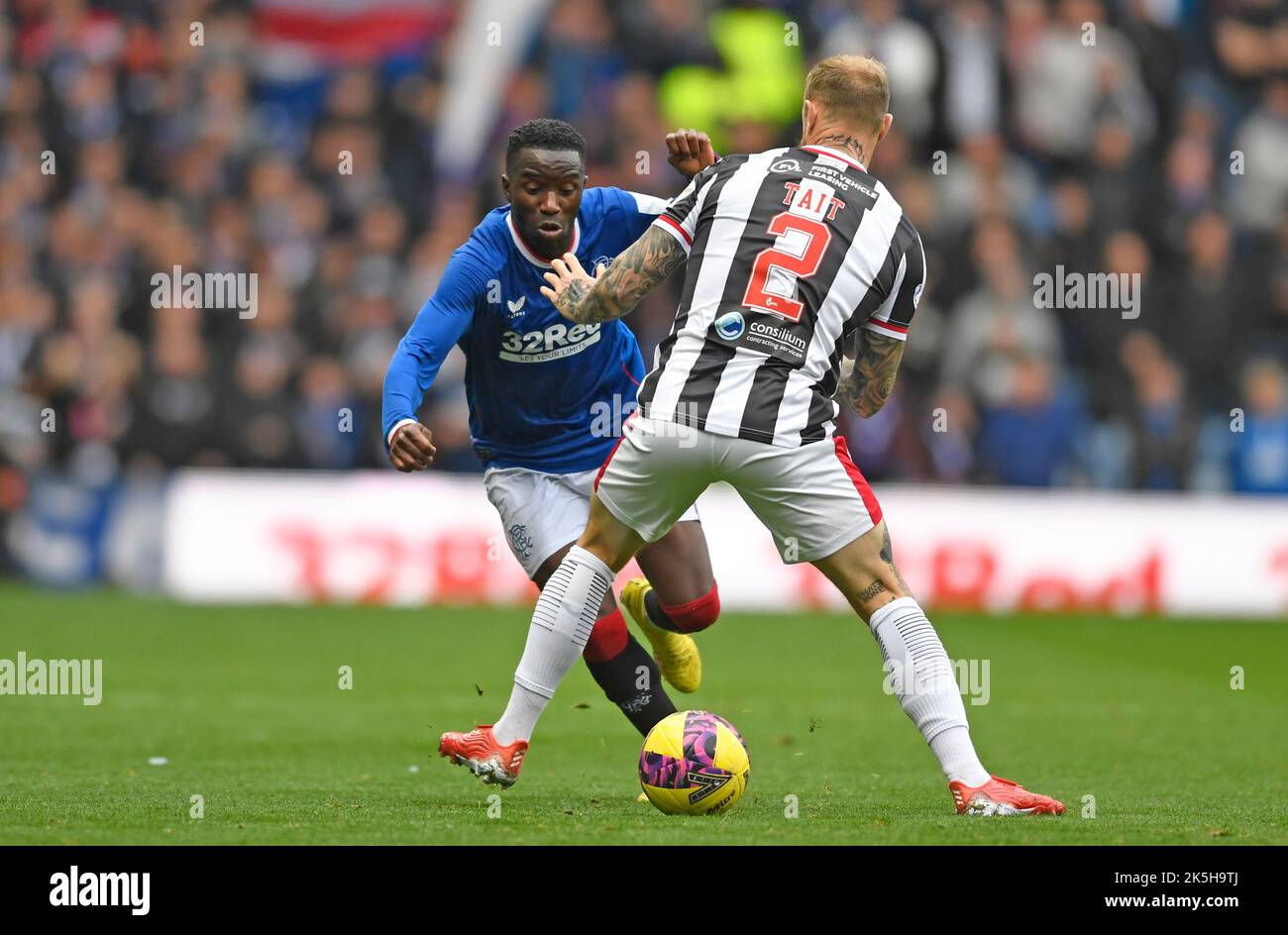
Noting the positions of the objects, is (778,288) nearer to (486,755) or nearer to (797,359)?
(797,359)

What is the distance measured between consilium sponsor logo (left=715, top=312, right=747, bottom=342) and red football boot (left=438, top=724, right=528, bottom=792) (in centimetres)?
171

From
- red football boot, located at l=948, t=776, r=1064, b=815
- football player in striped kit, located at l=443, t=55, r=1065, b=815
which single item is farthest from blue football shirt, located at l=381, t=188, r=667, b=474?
red football boot, located at l=948, t=776, r=1064, b=815

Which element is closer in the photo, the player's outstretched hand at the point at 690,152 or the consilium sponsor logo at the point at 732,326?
the consilium sponsor logo at the point at 732,326

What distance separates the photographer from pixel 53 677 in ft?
39.9

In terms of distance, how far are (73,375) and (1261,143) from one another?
36.5 feet

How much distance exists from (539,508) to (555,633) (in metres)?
1.09

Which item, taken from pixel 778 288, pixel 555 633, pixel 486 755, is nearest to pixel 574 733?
pixel 486 755

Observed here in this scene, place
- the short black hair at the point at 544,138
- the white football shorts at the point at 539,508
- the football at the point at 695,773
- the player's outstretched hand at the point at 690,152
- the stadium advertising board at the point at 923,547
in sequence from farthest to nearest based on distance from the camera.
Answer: the stadium advertising board at the point at 923,547, the white football shorts at the point at 539,508, the short black hair at the point at 544,138, the player's outstretched hand at the point at 690,152, the football at the point at 695,773

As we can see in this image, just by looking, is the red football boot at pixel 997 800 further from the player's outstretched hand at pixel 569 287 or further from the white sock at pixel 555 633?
the player's outstretched hand at pixel 569 287

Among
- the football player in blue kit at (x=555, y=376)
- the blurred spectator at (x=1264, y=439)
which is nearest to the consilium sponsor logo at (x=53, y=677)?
the football player in blue kit at (x=555, y=376)

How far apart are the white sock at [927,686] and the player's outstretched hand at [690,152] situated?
1.90 metres

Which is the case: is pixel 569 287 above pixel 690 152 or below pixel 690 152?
below
